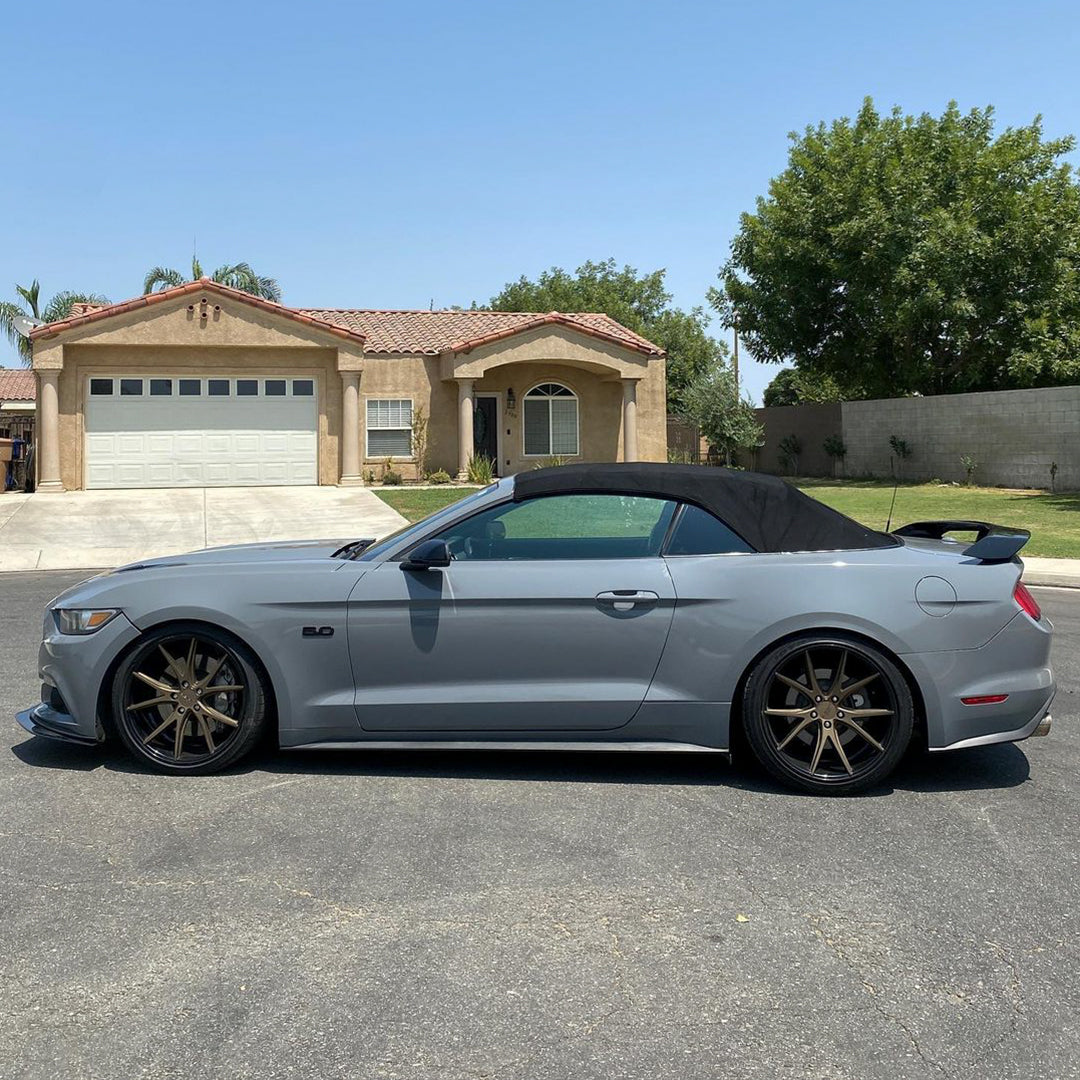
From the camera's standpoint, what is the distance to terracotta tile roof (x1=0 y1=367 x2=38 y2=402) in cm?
4938

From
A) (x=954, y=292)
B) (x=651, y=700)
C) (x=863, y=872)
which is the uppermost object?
(x=954, y=292)

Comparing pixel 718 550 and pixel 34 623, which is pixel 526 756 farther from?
pixel 34 623

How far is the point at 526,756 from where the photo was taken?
5633 mm

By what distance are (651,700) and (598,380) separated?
25.1 metres

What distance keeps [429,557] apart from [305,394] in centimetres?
2274

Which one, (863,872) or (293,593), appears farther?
(293,593)

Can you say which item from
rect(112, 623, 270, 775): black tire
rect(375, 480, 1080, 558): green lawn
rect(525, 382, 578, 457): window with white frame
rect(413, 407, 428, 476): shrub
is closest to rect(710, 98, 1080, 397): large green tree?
rect(375, 480, 1080, 558): green lawn

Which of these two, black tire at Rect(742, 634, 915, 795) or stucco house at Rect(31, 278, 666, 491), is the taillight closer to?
black tire at Rect(742, 634, 915, 795)

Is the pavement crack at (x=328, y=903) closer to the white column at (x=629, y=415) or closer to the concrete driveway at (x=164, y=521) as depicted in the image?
the concrete driveway at (x=164, y=521)

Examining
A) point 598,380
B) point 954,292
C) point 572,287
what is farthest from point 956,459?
point 572,287

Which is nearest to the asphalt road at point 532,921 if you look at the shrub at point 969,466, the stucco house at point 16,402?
the shrub at point 969,466

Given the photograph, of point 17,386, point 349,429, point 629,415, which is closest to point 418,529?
point 349,429

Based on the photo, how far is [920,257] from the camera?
92.0ft

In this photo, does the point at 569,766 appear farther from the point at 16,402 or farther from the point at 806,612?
the point at 16,402
